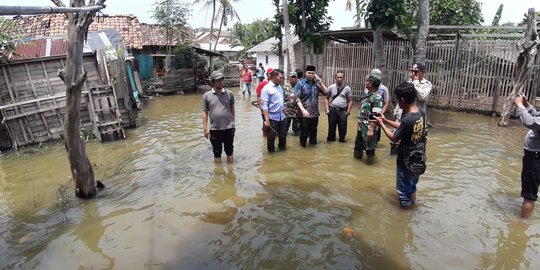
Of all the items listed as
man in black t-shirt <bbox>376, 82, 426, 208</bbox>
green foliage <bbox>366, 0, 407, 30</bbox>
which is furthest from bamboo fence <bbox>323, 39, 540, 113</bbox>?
man in black t-shirt <bbox>376, 82, 426, 208</bbox>

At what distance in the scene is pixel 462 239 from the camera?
3965mm

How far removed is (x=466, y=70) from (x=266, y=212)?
10011 millimetres

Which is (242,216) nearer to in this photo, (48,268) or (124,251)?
(124,251)

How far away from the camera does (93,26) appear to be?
778 inches

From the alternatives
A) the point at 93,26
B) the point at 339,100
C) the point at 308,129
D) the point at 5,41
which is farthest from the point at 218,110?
the point at 93,26

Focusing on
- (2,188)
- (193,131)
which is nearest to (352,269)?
(2,188)

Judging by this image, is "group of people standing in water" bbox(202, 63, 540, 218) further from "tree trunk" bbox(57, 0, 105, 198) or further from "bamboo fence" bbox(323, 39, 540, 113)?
"bamboo fence" bbox(323, 39, 540, 113)

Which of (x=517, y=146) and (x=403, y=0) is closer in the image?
(x=517, y=146)

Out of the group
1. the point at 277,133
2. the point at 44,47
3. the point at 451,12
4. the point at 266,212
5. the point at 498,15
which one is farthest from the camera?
the point at 498,15

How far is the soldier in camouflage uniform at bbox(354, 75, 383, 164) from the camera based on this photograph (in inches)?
237

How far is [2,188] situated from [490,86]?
12625 mm

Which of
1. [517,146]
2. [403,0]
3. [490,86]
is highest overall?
[403,0]

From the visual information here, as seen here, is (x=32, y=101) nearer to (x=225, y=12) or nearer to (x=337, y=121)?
(x=337, y=121)

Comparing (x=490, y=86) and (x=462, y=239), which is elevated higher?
(x=490, y=86)
